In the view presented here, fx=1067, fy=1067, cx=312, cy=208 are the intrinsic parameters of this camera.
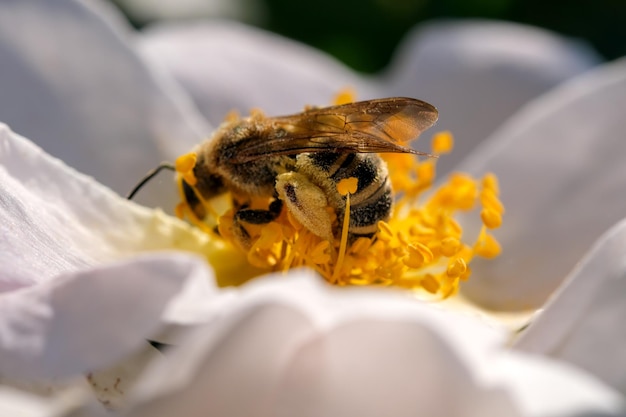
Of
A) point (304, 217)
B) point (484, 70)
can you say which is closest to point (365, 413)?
point (304, 217)

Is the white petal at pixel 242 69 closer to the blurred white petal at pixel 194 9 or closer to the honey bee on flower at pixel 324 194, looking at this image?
the blurred white petal at pixel 194 9

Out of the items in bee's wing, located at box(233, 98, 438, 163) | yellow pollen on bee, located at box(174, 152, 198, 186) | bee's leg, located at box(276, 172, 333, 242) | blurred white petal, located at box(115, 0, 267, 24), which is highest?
bee's wing, located at box(233, 98, 438, 163)

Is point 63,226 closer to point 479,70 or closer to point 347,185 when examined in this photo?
point 347,185

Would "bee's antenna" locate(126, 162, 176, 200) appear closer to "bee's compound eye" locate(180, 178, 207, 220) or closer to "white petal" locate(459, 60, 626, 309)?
"bee's compound eye" locate(180, 178, 207, 220)

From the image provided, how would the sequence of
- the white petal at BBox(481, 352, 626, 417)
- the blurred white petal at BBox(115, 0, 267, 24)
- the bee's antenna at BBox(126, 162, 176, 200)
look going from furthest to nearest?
the blurred white petal at BBox(115, 0, 267, 24) → the bee's antenna at BBox(126, 162, 176, 200) → the white petal at BBox(481, 352, 626, 417)

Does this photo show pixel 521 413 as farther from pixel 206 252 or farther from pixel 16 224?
pixel 206 252

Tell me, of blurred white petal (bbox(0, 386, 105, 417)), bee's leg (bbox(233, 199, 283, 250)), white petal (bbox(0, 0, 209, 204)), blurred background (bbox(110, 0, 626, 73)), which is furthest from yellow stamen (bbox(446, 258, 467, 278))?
blurred background (bbox(110, 0, 626, 73))

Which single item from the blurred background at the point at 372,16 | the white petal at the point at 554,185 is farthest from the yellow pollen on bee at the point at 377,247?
the blurred background at the point at 372,16
